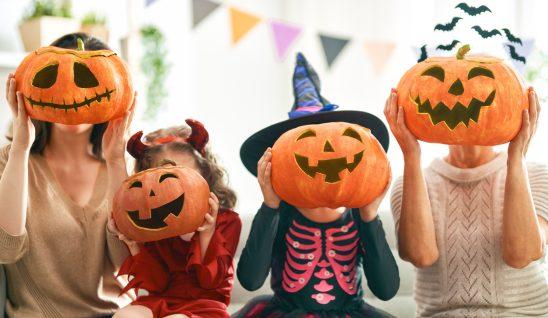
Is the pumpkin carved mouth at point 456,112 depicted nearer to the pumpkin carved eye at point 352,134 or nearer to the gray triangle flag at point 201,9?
the pumpkin carved eye at point 352,134

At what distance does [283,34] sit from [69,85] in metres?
1.77

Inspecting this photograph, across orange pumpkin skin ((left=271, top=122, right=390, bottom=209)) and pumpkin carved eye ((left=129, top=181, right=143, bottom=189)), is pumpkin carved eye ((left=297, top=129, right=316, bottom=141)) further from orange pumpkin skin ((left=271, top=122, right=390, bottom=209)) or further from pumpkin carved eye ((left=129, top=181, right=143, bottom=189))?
pumpkin carved eye ((left=129, top=181, right=143, bottom=189))

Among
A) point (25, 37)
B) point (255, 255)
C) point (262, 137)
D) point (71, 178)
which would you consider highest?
point (25, 37)

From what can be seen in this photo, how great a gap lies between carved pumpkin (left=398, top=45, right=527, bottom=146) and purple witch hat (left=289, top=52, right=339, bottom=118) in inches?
13.1

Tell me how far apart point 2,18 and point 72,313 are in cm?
178

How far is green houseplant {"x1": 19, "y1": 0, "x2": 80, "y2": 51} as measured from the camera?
10.2ft

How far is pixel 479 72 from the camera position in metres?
1.70

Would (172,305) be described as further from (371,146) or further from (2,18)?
(2,18)

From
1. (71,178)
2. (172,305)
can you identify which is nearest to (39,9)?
(71,178)

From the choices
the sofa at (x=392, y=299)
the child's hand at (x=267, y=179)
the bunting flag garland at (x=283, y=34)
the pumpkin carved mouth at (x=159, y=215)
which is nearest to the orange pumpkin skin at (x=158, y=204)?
the pumpkin carved mouth at (x=159, y=215)

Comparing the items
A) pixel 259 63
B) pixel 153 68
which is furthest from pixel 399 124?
pixel 259 63

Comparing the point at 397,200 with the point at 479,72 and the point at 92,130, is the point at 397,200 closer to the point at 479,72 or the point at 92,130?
the point at 479,72

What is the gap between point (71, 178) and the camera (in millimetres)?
2107

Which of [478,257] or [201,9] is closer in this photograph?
[478,257]
